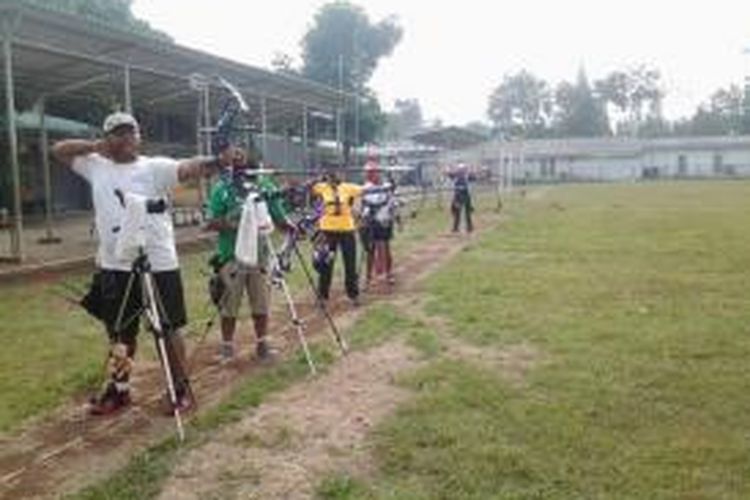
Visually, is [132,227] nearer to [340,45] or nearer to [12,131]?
[12,131]

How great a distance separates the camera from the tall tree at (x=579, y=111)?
382 ft

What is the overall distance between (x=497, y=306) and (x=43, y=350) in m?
5.02

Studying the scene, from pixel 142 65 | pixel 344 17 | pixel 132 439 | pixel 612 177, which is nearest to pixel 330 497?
pixel 132 439

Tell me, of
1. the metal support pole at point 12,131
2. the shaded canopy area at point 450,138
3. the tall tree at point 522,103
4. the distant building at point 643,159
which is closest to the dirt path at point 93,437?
the metal support pole at point 12,131

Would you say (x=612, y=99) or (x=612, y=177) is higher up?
(x=612, y=99)

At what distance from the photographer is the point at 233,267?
955cm

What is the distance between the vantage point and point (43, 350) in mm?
10211

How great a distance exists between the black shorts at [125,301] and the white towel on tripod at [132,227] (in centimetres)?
27

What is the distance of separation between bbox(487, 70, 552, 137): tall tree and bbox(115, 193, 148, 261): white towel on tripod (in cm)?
11783

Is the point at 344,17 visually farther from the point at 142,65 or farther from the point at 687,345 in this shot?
the point at 687,345

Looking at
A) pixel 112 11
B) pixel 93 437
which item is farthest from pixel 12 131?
pixel 112 11

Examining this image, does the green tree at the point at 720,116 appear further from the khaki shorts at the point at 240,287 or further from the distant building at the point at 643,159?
the khaki shorts at the point at 240,287

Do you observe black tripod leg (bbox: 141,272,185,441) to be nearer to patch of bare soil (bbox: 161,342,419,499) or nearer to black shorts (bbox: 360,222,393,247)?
patch of bare soil (bbox: 161,342,419,499)

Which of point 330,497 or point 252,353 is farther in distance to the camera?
point 252,353
